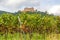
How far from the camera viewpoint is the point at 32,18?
17859 millimetres

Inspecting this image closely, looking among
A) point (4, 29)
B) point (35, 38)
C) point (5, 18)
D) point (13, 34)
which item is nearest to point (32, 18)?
point (5, 18)

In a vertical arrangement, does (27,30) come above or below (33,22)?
above

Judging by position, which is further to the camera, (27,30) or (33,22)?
(33,22)

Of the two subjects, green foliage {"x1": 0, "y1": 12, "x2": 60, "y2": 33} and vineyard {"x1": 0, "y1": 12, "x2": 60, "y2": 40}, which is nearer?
vineyard {"x1": 0, "y1": 12, "x2": 60, "y2": 40}

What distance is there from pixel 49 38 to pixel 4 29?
202cm

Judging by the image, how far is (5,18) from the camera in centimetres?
1683

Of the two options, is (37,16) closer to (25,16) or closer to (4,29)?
(25,16)

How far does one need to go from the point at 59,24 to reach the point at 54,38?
441 inches

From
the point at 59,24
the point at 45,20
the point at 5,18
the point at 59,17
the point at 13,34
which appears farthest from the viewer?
the point at 59,17

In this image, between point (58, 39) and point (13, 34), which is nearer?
point (58, 39)

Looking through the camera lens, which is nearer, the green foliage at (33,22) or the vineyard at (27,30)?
the vineyard at (27,30)

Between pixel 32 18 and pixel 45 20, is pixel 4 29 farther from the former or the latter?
pixel 32 18

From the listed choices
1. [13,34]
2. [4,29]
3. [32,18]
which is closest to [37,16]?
[32,18]

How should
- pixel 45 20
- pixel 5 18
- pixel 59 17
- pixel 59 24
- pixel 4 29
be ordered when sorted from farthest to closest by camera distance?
1. pixel 59 17
2. pixel 59 24
3. pixel 5 18
4. pixel 45 20
5. pixel 4 29
